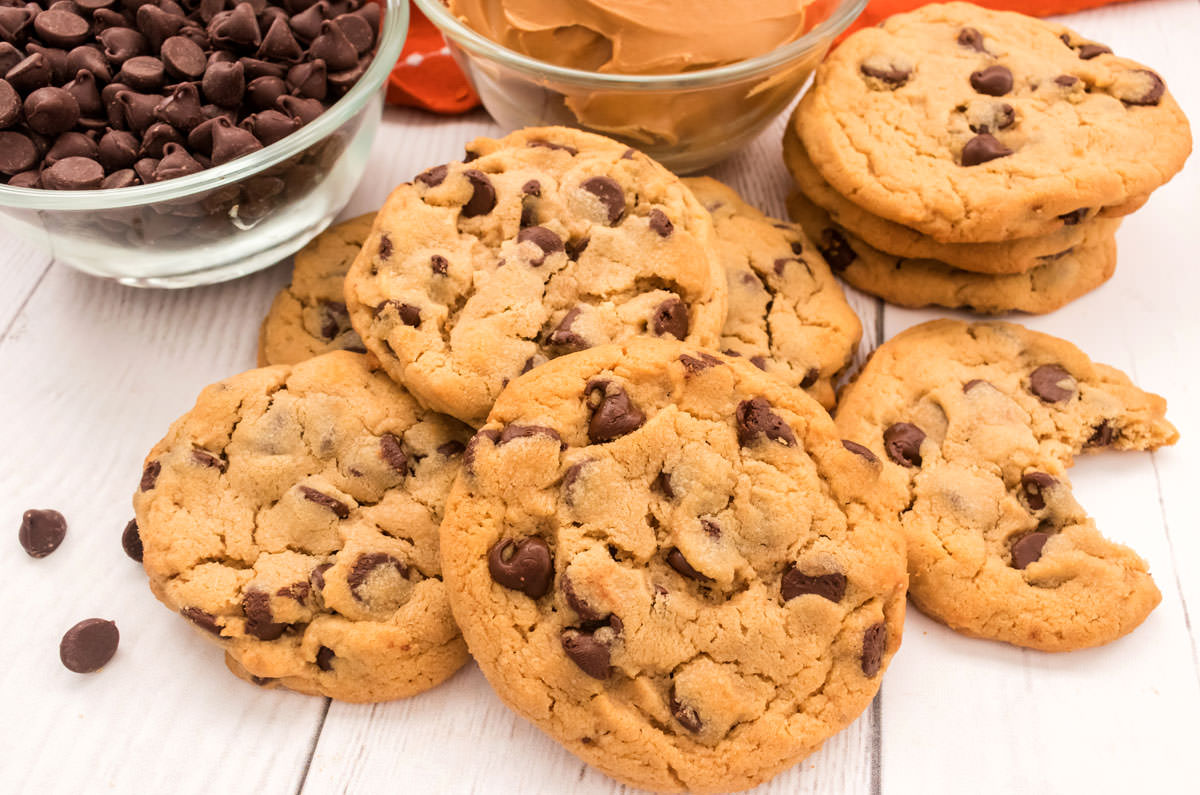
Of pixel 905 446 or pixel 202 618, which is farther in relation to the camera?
pixel 905 446

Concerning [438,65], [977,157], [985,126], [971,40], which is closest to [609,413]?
[977,157]

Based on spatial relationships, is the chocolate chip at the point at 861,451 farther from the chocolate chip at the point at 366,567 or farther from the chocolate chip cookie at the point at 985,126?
the chocolate chip at the point at 366,567

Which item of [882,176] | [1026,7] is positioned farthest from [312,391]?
[1026,7]

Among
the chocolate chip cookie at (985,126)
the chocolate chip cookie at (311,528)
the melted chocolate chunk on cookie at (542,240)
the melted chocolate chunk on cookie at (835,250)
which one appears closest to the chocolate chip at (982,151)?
the chocolate chip cookie at (985,126)

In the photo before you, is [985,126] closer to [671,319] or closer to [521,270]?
[671,319]

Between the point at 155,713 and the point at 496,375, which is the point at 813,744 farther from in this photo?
the point at 155,713

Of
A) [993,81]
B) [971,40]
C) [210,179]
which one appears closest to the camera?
[210,179]
